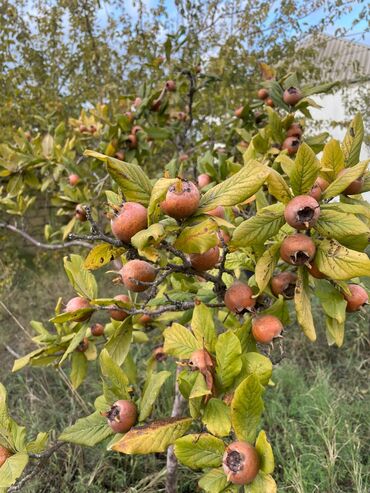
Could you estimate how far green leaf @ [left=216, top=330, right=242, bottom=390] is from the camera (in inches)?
27.0

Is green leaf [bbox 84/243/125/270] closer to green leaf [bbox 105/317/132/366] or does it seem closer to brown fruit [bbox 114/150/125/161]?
green leaf [bbox 105/317/132/366]

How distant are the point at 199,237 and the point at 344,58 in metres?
7.84

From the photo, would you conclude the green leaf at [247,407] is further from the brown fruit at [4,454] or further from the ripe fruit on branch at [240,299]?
the brown fruit at [4,454]

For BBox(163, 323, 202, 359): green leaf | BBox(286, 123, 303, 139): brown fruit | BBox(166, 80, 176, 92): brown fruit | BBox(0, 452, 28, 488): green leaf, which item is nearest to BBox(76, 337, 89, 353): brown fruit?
BBox(0, 452, 28, 488): green leaf

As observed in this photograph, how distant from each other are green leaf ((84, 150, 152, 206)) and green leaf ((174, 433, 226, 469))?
0.36m

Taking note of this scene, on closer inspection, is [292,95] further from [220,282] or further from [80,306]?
[80,306]

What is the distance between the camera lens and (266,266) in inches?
27.2

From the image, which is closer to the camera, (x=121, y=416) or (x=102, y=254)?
(x=102, y=254)

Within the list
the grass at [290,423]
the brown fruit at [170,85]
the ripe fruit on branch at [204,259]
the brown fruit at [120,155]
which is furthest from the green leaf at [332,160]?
the brown fruit at [170,85]

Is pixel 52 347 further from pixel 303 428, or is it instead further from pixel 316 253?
pixel 303 428

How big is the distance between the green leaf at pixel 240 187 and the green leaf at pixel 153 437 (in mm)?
355

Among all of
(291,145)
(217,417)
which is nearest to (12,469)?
(217,417)

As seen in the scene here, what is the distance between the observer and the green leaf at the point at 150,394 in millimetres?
856

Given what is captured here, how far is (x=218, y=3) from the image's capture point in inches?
144
